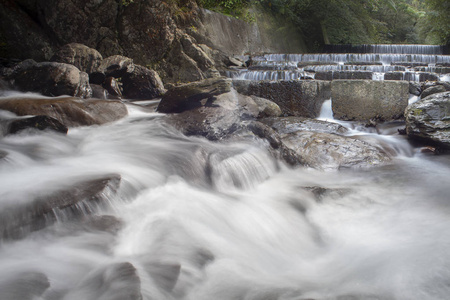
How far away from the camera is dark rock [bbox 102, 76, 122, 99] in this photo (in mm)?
7332

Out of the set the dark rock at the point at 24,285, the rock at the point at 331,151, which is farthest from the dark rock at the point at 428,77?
the dark rock at the point at 24,285

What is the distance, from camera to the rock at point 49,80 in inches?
229

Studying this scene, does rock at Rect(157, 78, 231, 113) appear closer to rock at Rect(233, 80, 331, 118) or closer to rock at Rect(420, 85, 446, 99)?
rock at Rect(233, 80, 331, 118)

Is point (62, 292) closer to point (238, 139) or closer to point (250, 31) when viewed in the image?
point (238, 139)

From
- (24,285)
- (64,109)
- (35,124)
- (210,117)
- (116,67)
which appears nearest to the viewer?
(24,285)

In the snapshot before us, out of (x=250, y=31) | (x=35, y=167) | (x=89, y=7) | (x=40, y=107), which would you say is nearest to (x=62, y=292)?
(x=35, y=167)

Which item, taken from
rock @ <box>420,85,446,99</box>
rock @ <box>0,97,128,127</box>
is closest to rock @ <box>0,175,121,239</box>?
rock @ <box>0,97,128,127</box>

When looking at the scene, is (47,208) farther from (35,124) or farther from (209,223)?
(35,124)

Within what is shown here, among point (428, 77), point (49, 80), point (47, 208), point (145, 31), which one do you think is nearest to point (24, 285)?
point (47, 208)

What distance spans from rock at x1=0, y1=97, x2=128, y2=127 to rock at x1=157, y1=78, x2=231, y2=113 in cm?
103

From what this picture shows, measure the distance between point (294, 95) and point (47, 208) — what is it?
5157 millimetres

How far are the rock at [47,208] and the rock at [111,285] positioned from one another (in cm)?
51

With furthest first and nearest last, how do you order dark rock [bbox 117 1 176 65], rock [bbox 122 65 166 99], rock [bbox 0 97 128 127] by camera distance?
dark rock [bbox 117 1 176 65] < rock [bbox 122 65 166 99] < rock [bbox 0 97 128 127]

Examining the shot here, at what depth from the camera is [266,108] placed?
20.6 ft
